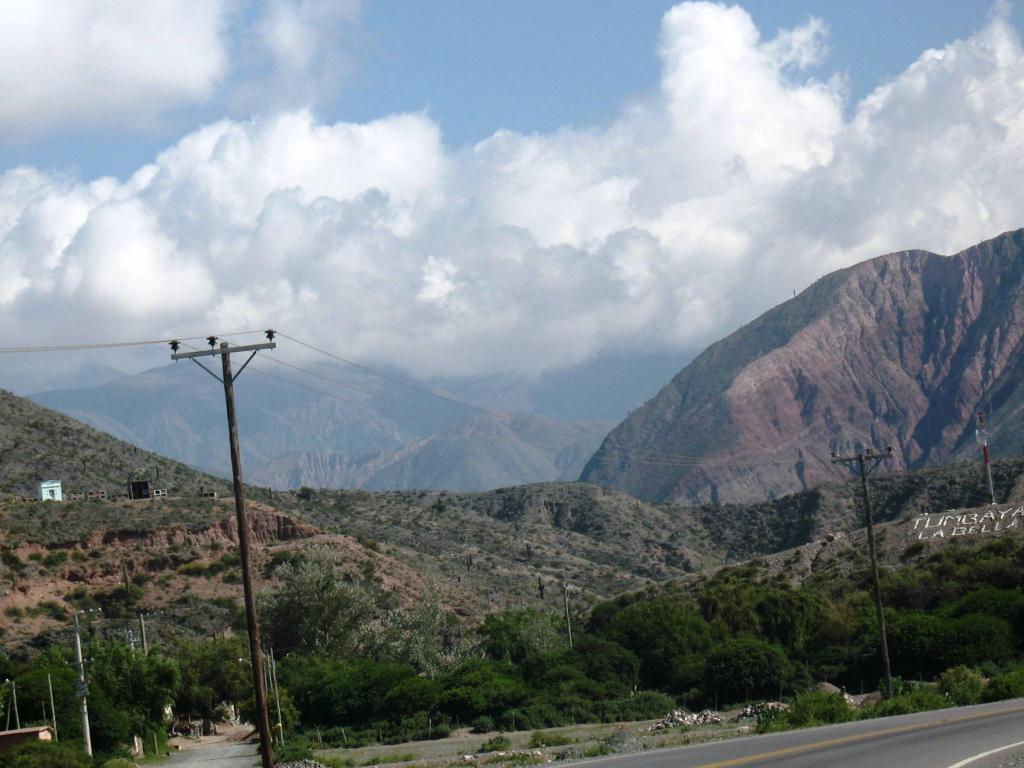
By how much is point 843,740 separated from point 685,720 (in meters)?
25.4

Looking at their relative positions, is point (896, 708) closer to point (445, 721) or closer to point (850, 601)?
point (445, 721)

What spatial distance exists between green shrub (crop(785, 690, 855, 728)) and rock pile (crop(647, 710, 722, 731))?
11563mm

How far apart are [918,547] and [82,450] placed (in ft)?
255

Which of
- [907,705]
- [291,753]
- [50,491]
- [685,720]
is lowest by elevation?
[685,720]

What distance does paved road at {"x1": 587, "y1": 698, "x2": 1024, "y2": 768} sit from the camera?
2778 cm

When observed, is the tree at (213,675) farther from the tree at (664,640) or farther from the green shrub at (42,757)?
the green shrub at (42,757)

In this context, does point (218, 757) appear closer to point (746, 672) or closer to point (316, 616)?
point (746, 672)

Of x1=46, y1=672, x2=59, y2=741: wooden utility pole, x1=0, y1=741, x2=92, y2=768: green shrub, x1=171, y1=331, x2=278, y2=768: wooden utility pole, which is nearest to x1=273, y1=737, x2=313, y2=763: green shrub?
x1=0, y1=741, x2=92, y2=768: green shrub

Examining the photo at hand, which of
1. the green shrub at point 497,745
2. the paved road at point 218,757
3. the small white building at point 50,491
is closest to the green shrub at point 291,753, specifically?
the paved road at point 218,757

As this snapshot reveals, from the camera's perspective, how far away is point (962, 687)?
1908 inches

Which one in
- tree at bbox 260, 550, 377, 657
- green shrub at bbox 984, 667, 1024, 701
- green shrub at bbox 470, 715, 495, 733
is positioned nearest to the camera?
green shrub at bbox 984, 667, 1024, 701

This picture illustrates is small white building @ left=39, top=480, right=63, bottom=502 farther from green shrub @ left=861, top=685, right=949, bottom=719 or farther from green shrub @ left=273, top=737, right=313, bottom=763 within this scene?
green shrub @ left=861, top=685, right=949, bottom=719

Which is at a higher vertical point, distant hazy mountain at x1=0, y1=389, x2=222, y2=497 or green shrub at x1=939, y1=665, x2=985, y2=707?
distant hazy mountain at x1=0, y1=389, x2=222, y2=497

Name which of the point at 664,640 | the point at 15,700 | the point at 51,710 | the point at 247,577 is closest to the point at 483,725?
the point at 664,640
